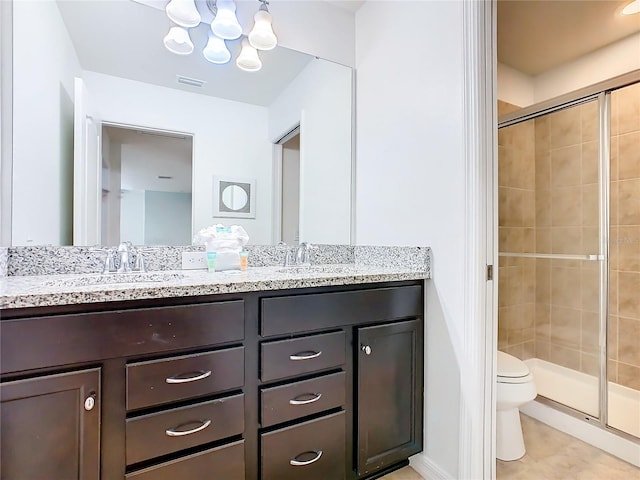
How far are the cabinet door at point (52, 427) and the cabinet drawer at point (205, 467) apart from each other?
144 mm

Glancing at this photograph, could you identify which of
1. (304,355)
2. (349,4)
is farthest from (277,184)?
(349,4)

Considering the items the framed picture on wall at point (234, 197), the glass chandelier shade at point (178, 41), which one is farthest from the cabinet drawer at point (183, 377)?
the glass chandelier shade at point (178, 41)

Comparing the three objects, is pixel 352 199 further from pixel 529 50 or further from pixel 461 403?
pixel 529 50

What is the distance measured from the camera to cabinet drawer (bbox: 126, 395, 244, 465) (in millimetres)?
940

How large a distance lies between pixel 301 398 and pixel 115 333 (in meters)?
0.65

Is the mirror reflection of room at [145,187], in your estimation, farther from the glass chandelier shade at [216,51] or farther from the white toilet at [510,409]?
the white toilet at [510,409]

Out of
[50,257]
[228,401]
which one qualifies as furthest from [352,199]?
[50,257]

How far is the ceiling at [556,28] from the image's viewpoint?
1.78 m

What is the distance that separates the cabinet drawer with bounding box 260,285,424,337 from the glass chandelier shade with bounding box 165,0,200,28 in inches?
53.0

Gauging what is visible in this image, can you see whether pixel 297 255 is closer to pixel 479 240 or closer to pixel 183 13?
pixel 479 240

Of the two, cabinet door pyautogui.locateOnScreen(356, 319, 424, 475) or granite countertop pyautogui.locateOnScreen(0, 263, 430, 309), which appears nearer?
granite countertop pyautogui.locateOnScreen(0, 263, 430, 309)

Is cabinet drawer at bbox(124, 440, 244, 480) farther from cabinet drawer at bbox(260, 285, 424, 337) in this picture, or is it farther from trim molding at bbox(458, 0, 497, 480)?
trim molding at bbox(458, 0, 497, 480)

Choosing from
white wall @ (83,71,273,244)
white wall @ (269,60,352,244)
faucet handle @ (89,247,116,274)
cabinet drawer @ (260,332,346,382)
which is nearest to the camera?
cabinet drawer @ (260,332,346,382)

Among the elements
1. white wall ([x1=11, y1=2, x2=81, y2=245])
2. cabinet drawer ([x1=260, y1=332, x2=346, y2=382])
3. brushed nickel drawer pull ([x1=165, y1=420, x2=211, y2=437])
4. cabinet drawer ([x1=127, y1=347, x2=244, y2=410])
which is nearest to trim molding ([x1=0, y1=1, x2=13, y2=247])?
white wall ([x1=11, y1=2, x2=81, y2=245])
